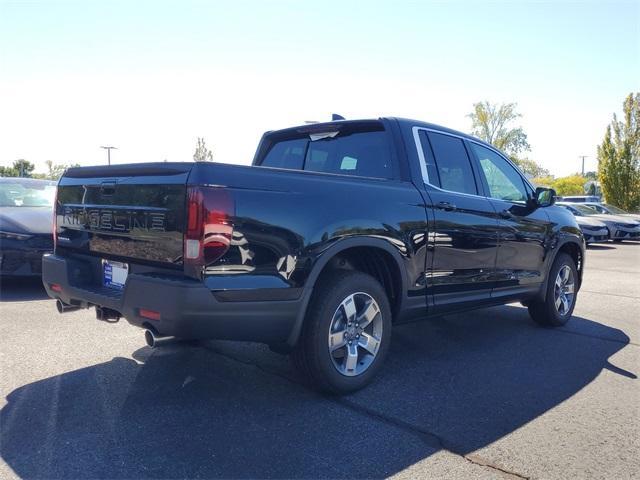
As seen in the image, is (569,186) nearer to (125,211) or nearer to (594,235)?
(594,235)

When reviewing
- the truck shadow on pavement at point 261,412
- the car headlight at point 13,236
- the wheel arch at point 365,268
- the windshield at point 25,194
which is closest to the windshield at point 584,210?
the truck shadow on pavement at point 261,412

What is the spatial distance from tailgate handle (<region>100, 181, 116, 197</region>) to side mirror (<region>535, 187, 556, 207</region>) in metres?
4.15

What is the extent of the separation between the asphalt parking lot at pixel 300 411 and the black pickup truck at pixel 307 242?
440 millimetres

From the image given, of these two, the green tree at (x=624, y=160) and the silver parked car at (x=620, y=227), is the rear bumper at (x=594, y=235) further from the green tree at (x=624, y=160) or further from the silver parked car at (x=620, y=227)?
the green tree at (x=624, y=160)

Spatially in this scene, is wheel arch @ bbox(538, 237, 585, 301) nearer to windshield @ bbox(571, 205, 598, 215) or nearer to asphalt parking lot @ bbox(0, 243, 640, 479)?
asphalt parking lot @ bbox(0, 243, 640, 479)

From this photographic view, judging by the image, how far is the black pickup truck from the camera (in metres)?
Result: 2.89

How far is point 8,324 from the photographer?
16.6 ft

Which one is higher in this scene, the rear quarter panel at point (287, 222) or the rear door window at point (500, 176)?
the rear door window at point (500, 176)

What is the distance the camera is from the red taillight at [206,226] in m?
2.83

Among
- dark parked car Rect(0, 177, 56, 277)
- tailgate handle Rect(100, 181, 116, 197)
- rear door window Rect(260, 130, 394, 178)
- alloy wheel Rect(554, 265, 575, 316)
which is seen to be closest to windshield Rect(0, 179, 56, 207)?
dark parked car Rect(0, 177, 56, 277)

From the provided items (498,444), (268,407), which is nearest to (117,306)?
(268,407)

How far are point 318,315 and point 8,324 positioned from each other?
3.40 metres

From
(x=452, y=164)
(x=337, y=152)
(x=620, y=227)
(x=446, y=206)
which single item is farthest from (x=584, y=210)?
(x=337, y=152)

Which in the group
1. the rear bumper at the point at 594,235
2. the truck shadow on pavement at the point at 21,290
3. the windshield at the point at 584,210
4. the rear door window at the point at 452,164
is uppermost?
the rear door window at the point at 452,164
